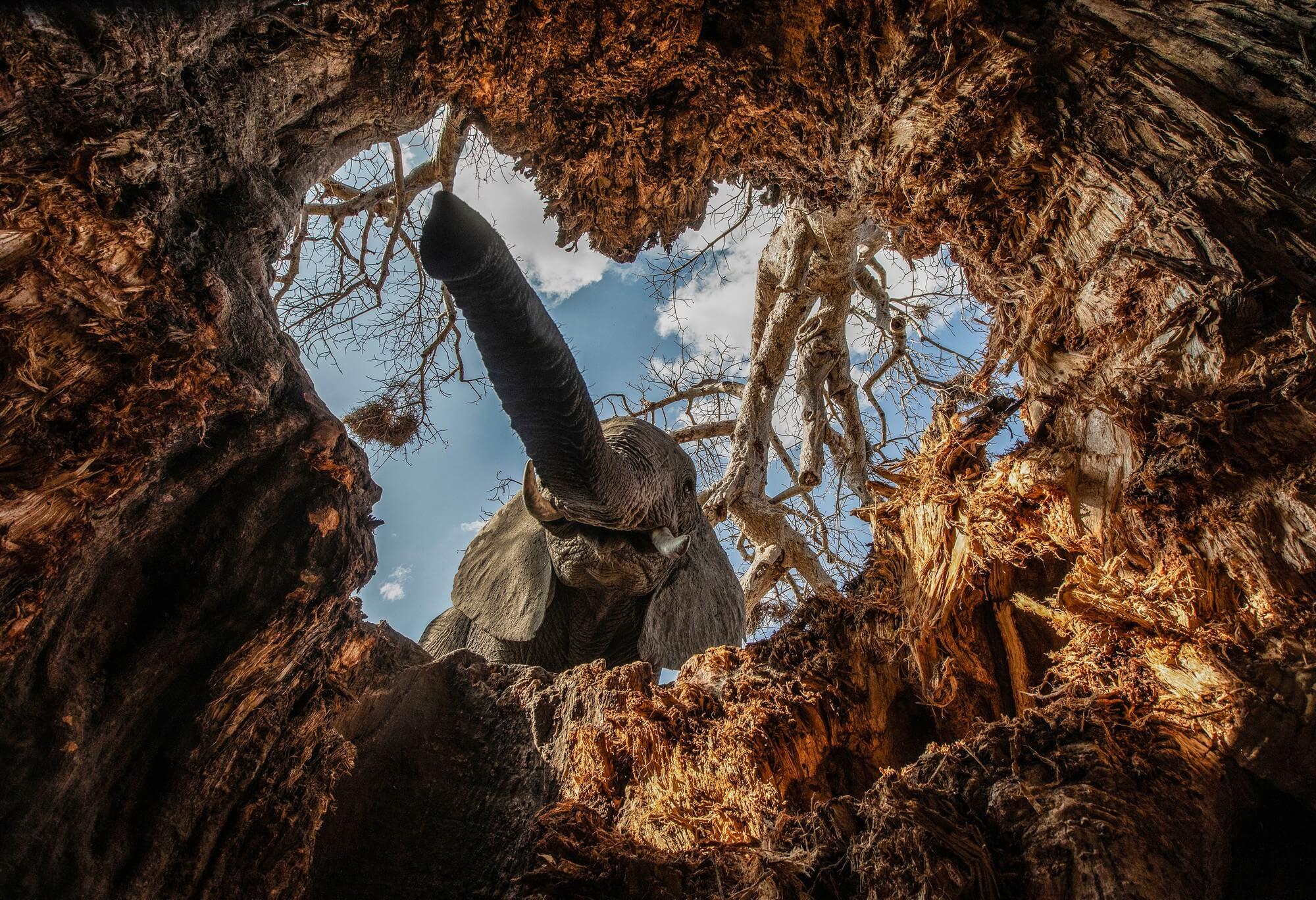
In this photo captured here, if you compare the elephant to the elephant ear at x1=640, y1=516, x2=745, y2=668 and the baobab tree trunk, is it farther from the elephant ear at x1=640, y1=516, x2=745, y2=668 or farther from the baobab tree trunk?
the baobab tree trunk

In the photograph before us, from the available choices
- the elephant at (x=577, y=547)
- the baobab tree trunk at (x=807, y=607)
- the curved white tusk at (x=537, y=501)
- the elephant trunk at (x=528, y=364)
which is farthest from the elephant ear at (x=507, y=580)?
the baobab tree trunk at (x=807, y=607)

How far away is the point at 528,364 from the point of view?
255 centimetres

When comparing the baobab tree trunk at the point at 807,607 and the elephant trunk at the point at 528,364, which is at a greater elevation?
the elephant trunk at the point at 528,364

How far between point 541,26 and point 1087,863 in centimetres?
284

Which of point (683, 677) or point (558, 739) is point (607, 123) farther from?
point (558, 739)

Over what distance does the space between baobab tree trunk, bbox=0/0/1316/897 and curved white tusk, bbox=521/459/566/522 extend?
4.52ft

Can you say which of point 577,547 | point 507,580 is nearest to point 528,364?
point 577,547

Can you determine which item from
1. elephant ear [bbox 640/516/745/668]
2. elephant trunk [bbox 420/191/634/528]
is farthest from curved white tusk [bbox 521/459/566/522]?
elephant ear [bbox 640/516/745/668]

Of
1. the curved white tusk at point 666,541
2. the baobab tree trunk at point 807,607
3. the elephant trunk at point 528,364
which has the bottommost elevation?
the baobab tree trunk at point 807,607

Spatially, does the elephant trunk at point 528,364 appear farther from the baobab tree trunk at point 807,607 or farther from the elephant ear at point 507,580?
the elephant ear at point 507,580

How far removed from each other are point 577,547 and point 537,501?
362mm

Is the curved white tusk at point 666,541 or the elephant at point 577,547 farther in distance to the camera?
the curved white tusk at point 666,541

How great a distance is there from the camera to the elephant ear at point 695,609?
13.5ft

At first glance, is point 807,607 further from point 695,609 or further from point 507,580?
point 507,580
